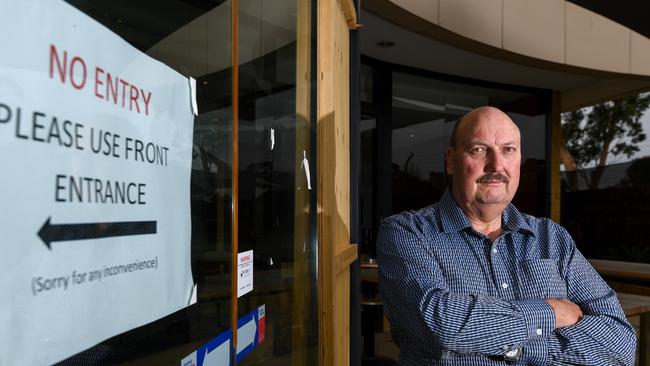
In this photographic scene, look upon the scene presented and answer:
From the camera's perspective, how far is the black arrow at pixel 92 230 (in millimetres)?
742

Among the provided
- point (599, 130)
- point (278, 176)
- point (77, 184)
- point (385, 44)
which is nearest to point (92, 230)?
point (77, 184)

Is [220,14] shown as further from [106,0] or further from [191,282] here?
[191,282]

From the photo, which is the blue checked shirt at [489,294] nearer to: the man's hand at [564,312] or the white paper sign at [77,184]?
the man's hand at [564,312]

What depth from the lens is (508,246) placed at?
72.0 inches

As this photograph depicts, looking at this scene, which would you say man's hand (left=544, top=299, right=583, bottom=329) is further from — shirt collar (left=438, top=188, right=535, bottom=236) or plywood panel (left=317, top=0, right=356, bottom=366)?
plywood panel (left=317, top=0, right=356, bottom=366)

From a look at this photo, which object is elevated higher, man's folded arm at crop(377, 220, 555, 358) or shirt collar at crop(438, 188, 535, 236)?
shirt collar at crop(438, 188, 535, 236)

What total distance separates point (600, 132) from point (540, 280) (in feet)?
40.6

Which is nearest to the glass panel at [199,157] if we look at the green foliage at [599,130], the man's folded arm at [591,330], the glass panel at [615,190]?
the man's folded arm at [591,330]

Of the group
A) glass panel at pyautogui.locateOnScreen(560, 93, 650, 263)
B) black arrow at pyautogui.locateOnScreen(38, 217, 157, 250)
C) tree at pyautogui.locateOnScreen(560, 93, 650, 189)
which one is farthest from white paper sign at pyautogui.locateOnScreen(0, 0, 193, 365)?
tree at pyautogui.locateOnScreen(560, 93, 650, 189)

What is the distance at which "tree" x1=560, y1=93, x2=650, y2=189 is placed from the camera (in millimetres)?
11547

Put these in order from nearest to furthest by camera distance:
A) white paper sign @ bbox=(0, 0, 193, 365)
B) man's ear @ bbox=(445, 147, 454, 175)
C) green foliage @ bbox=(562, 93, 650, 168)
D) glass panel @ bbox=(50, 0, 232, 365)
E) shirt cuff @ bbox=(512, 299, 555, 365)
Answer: white paper sign @ bbox=(0, 0, 193, 365), glass panel @ bbox=(50, 0, 232, 365), shirt cuff @ bbox=(512, 299, 555, 365), man's ear @ bbox=(445, 147, 454, 175), green foliage @ bbox=(562, 93, 650, 168)

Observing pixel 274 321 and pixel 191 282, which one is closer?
pixel 191 282

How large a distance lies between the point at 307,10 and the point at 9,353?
→ 5.72ft

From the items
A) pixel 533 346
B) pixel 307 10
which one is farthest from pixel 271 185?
pixel 533 346
